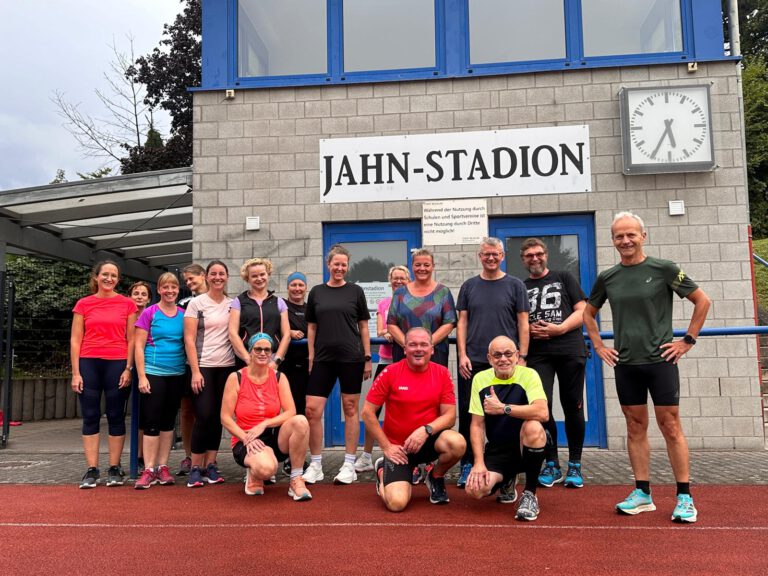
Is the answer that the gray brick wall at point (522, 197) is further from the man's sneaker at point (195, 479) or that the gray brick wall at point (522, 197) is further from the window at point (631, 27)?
the man's sneaker at point (195, 479)

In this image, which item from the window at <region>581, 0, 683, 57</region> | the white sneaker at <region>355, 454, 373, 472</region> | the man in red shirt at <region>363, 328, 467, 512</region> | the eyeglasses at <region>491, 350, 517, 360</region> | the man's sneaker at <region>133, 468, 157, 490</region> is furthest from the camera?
the window at <region>581, 0, 683, 57</region>

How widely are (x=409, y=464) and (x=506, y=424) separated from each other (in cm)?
73

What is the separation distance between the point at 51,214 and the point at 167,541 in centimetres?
698

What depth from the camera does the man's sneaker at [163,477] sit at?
18.1 feet

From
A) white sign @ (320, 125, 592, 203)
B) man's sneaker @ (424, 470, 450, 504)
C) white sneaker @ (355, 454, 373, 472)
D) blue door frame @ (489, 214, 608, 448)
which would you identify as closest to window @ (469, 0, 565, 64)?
white sign @ (320, 125, 592, 203)

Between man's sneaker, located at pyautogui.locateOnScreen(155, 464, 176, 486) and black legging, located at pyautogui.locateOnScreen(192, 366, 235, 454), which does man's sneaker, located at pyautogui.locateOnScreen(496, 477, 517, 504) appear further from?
man's sneaker, located at pyautogui.locateOnScreen(155, 464, 176, 486)

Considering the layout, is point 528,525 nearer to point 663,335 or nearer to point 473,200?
point 663,335

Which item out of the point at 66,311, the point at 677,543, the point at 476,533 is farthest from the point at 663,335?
the point at 66,311

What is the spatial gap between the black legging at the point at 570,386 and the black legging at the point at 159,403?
2921 mm

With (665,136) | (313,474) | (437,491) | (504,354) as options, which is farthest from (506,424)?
(665,136)

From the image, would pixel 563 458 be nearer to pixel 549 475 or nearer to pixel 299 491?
pixel 549 475

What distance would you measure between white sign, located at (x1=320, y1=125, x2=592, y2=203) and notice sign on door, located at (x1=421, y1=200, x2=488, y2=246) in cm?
11

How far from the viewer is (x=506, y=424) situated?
448 centimetres

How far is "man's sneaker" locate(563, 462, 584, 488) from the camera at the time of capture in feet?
16.8
